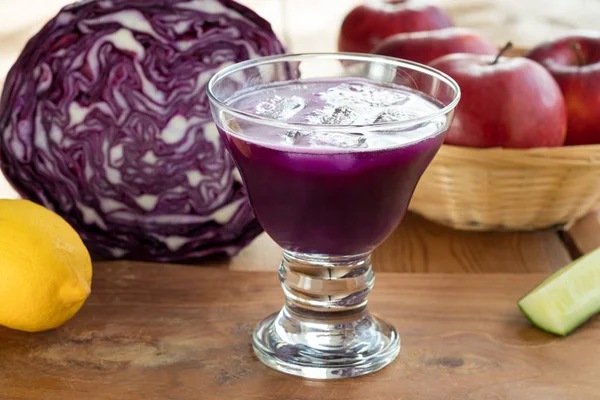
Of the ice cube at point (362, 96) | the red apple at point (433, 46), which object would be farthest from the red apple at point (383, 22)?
the ice cube at point (362, 96)

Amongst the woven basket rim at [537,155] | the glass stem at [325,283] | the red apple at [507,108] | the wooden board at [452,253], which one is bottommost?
the wooden board at [452,253]

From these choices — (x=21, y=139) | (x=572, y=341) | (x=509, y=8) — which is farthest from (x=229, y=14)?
(x=509, y=8)

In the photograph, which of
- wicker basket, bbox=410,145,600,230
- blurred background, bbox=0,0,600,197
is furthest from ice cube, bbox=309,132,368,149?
blurred background, bbox=0,0,600,197

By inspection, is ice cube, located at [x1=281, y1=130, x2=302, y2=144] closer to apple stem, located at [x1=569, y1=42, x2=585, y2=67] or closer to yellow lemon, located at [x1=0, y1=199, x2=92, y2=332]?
yellow lemon, located at [x1=0, y1=199, x2=92, y2=332]

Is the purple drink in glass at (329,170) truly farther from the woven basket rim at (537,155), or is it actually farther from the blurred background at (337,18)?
the blurred background at (337,18)

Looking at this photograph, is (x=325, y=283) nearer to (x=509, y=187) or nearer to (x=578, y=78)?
(x=509, y=187)

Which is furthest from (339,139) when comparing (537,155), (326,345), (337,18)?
(337,18)
